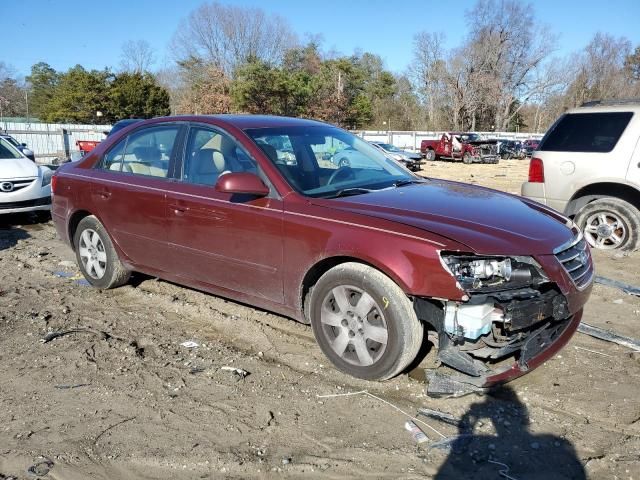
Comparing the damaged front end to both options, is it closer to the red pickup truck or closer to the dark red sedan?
the dark red sedan

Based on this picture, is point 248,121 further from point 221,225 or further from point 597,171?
point 597,171

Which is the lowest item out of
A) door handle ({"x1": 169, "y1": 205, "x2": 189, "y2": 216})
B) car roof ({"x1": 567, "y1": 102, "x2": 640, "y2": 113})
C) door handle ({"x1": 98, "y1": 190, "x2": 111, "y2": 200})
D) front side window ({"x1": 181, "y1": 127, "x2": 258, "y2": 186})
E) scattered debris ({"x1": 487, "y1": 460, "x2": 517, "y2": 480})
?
scattered debris ({"x1": 487, "y1": 460, "x2": 517, "y2": 480})

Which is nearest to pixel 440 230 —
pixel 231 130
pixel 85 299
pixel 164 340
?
pixel 231 130

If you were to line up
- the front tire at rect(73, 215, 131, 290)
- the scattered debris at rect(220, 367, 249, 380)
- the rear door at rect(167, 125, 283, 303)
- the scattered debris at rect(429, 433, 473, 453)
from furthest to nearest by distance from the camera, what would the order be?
1. the front tire at rect(73, 215, 131, 290)
2. the rear door at rect(167, 125, 283, 303)
3. the scattered debris at rect(220, 367, 249, 380)
4. the scattered debris at rect(429, 433, 473, 453)

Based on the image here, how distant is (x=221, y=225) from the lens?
416 cm

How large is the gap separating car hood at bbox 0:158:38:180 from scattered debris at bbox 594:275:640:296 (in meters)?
8.52

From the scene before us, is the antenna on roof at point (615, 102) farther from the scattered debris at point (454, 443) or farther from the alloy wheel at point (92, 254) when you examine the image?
the alloy wheel at point (92, 254)

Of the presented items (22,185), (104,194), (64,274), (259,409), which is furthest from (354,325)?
(22,185)

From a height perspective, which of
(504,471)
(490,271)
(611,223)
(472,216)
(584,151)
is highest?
(584,151)

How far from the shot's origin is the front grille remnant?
345 cm

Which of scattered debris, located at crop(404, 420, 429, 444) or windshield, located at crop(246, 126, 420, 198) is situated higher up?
windshield, located at crop(246, 126, 420, 198)

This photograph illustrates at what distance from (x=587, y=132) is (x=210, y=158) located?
5.00 m

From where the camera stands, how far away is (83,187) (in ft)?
17.7

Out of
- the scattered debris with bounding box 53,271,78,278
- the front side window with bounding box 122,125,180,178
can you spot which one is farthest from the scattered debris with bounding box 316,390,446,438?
the scattered debris with bounding box 53,271,78,278
